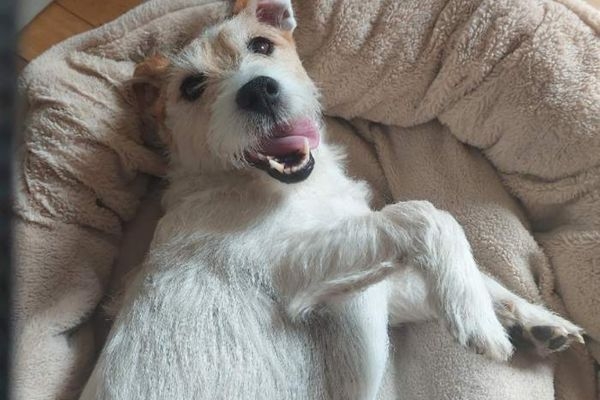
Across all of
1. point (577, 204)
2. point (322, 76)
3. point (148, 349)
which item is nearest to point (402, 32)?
point (322, 76)

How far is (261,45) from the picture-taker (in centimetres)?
244

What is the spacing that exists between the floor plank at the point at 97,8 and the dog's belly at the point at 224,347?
1.95 metres

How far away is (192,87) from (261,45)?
0.27m

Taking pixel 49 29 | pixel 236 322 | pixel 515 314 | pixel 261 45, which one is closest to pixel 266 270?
pixel 236 322

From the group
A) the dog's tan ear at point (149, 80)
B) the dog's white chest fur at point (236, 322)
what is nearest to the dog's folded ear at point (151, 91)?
the dog's tan ear at point (149, 80)

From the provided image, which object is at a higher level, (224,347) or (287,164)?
(287,164)

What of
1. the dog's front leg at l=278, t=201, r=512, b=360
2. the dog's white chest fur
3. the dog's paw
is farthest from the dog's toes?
the dog's white chest fur

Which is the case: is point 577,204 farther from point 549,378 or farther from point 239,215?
point 239,215

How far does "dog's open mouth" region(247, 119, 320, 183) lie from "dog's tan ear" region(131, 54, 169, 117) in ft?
1.90

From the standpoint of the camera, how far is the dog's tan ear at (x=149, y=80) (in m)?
2.59

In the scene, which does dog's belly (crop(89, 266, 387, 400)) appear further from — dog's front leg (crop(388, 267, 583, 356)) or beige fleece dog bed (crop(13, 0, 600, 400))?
beige fleece dog bed (crop(13, 0, 600, 400))

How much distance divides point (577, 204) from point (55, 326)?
6.57ft

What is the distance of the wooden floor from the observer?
11.9 ft

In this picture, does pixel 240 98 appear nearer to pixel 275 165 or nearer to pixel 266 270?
pixel 275 165
